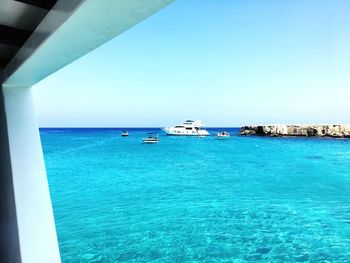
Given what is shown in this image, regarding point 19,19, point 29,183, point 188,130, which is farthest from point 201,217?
point 188,130

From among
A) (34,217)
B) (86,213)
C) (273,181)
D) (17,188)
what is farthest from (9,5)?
(273,181)

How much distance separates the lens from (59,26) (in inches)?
45.8

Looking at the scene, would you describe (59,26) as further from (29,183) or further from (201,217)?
(201,217)

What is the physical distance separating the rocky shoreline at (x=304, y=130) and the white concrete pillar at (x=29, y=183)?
7363cm

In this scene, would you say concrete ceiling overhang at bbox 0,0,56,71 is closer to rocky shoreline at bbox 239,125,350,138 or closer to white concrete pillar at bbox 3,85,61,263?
white concrete pillar at bbox 3,85,61,263

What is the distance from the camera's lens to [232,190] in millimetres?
17125

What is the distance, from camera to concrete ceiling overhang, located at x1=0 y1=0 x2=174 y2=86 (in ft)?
3.25

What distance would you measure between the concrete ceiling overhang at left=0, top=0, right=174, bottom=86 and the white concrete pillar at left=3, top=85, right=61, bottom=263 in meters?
0.58

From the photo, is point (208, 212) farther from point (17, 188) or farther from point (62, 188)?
point (17, 188)

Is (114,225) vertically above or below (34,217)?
below

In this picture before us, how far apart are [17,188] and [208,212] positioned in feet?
35.6

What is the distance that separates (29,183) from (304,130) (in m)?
78.2

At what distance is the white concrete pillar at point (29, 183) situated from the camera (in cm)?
240

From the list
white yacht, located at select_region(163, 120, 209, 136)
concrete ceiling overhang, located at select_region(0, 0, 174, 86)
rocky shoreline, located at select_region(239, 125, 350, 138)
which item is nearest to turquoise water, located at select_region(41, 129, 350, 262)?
concrete ceiling overhang, located at select_region(0, 0, 174, 86)
